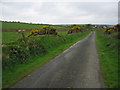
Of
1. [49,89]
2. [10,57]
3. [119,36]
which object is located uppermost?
[119,36]

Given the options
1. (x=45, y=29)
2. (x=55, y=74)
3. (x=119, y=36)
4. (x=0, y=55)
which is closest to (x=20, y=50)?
(x=0, y=55)

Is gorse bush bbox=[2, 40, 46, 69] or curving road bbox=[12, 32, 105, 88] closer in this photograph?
curving road bbox=[12, 32, 105, 88]

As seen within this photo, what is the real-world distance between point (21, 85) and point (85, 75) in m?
3.86

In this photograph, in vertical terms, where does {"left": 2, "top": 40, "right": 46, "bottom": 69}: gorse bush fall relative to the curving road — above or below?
above

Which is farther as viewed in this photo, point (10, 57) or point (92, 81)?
point (10, 57)

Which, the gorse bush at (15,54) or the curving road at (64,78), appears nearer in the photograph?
the curving road at (64,78)

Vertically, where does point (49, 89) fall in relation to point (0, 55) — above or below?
below

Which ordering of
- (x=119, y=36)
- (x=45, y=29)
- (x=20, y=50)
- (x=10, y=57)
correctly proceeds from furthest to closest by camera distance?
(x=45, y=29)
(x=119, y=36)
(x=20, y=50)
(x=10, y=57)

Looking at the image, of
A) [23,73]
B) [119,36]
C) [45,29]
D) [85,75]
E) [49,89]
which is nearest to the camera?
[49,89]

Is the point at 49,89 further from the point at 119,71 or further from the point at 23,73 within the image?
the point at 119,71

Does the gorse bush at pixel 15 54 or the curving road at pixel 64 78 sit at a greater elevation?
the gorse bush at pixel 15 54

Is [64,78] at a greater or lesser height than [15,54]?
lesser

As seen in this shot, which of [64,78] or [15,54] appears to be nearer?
[64,78]

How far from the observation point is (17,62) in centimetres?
1250
